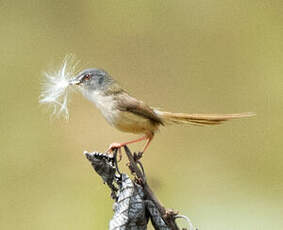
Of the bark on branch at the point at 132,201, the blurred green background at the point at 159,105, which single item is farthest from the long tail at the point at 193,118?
the blurred green background at the point at 159,105

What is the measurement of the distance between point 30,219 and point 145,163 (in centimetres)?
50

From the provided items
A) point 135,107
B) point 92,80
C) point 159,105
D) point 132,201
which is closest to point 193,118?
point 135,107

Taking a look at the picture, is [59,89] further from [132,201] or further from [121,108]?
[132,201]

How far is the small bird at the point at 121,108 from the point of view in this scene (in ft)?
5.43

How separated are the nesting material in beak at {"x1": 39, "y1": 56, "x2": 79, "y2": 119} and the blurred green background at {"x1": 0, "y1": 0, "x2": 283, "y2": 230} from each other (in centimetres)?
69

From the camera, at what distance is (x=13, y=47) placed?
10.5 ft

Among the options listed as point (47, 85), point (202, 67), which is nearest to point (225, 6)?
point (202, 67)

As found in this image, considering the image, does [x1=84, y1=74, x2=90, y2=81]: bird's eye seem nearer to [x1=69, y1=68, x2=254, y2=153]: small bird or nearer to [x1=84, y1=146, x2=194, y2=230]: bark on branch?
[x1=69, y1=68, x2=254, y2=153]: small bird

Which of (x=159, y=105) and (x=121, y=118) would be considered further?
(x=159, y=105)

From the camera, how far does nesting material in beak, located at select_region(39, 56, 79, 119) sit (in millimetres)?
1715

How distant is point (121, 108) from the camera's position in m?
1.66

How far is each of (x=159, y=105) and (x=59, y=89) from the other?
3.33ft

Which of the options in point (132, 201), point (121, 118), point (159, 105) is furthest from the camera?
point (159, 105)

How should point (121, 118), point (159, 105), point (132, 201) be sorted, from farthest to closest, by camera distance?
point (159, 105)
point (121, 118)
point (132, 201)
